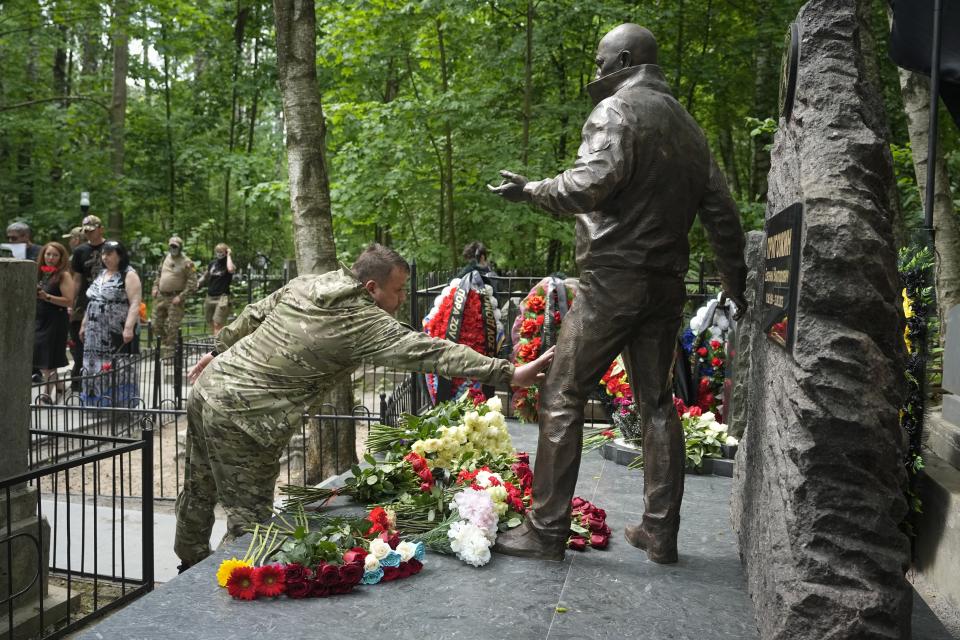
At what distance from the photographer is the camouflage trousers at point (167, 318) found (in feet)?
45.2

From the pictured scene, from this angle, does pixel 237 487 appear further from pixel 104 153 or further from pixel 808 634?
pixel 104 153

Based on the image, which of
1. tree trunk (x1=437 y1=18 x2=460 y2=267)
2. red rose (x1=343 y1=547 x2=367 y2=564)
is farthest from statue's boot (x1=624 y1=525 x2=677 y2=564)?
tree trunk (x1=437 y1=18 x2=460 y2=267)

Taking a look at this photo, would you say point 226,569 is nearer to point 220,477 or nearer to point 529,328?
point 220,477

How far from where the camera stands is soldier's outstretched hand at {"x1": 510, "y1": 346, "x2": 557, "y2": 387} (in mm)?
3947

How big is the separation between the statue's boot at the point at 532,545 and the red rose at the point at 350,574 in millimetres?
774

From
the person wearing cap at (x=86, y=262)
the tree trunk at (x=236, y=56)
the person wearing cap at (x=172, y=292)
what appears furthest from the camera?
the tree trunk at (x=236, y=56)

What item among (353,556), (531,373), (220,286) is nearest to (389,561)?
(353,556)

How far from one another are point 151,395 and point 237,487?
8.93 m

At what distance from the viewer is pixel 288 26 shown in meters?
7.13

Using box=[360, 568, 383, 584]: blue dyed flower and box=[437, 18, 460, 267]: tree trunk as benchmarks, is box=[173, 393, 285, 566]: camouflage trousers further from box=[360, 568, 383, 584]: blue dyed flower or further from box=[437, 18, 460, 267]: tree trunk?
box=[437, 18, 460, 267]: tree trunk

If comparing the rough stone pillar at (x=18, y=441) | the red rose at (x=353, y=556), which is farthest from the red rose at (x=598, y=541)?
the rough stone pillar at (x=18, y=441)

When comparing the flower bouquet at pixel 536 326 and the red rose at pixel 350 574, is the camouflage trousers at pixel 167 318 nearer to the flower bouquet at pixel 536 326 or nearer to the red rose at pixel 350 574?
the flower bouquet at pixel 536 326

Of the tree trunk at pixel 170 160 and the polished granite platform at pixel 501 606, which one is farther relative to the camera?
the tree trunk at pixel 170 160

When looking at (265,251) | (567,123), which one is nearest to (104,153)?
(265,251)
